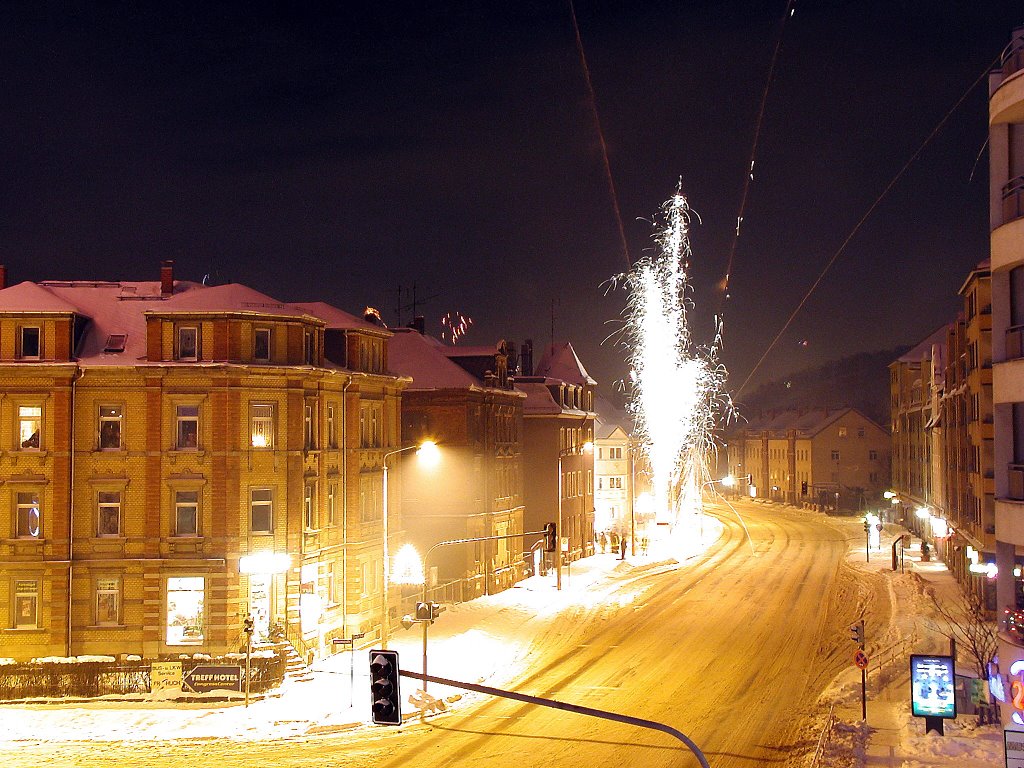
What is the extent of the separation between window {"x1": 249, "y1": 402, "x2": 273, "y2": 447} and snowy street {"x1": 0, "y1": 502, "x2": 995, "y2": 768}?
8.65m

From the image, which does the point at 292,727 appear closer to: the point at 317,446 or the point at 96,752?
the point at 96,752

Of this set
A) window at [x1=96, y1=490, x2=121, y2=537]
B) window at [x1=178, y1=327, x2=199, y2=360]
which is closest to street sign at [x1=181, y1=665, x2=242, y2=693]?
window at [x1=96, y1=490, x2=121, y2=537]

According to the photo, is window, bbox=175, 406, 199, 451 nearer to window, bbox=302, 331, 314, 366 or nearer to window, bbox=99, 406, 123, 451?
window, bbox=99, 406, 123, 451

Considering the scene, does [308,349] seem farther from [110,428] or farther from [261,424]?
[110,428]

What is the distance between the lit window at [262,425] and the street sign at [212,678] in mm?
8108

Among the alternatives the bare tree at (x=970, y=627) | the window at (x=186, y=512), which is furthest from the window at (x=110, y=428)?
the bare tree at (x=970, y=627)

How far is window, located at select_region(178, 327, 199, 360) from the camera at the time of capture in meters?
39.4

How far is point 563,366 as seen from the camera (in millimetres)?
87375

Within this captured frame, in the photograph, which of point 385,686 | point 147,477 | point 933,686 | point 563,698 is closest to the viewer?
point 385,686

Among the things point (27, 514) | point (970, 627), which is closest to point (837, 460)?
point (970, 627)

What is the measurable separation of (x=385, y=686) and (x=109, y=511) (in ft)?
86.9

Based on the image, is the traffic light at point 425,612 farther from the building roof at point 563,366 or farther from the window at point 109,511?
the building roof at point 563,366

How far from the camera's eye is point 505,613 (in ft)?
173

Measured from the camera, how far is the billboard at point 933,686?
27438mm
